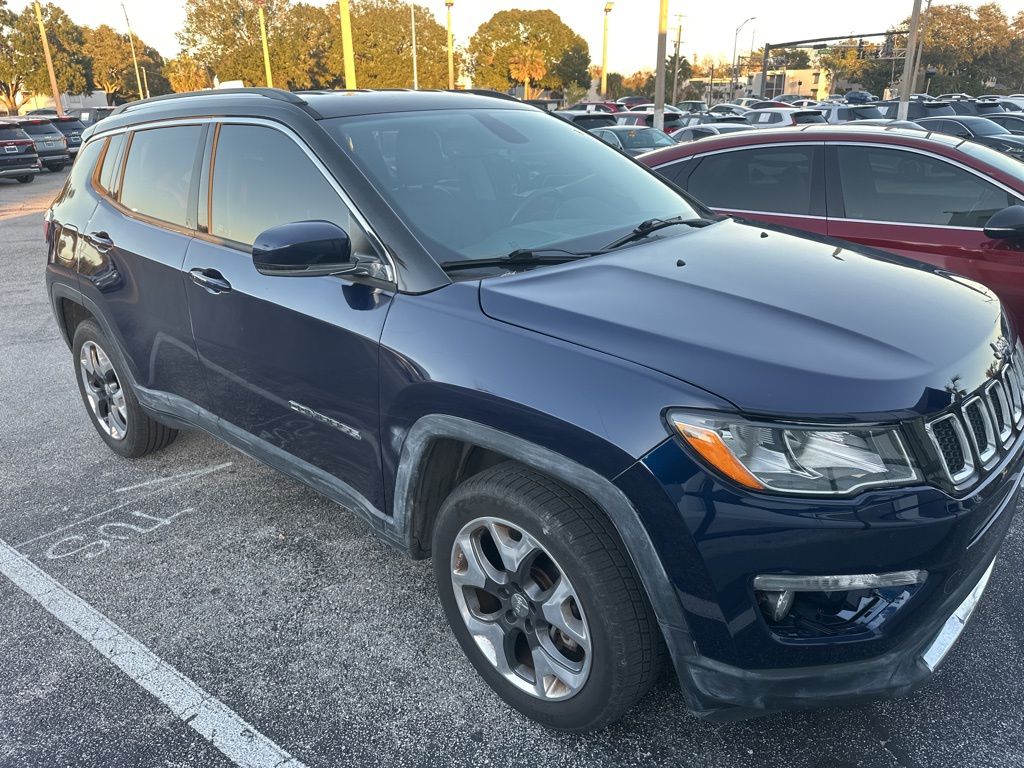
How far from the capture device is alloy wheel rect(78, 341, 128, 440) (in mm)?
4152

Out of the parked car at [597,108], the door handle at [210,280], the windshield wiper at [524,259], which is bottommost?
the door handle at [210,280]

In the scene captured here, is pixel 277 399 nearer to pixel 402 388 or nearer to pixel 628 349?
pixel 402 388

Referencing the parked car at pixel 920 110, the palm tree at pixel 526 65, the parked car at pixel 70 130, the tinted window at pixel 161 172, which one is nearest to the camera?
the tinted window at pixel 161 172

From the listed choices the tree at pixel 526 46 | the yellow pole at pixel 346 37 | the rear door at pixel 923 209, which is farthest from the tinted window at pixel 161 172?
the tree at pixel 526 46

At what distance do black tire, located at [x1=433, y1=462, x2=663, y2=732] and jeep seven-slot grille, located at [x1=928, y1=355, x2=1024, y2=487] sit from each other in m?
0.81

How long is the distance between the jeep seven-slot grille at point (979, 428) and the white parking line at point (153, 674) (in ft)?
6.36

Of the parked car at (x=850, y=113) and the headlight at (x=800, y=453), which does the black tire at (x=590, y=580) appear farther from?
the parked car at (x=850, y=113)

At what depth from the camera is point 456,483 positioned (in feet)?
8.28

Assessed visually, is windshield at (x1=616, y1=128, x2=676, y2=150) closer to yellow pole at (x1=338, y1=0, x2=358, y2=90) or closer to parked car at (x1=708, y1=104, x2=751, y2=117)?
yellow pole at (x1=338, y1=0, x2=358, y2=90)

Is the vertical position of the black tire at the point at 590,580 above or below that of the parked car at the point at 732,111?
below

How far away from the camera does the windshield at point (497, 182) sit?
262 centimetres

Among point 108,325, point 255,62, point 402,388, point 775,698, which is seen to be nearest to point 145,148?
point 108,325

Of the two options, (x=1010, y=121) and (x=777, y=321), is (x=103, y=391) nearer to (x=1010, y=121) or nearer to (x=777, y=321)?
(x=777, y=321)

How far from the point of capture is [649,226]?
116 inches
